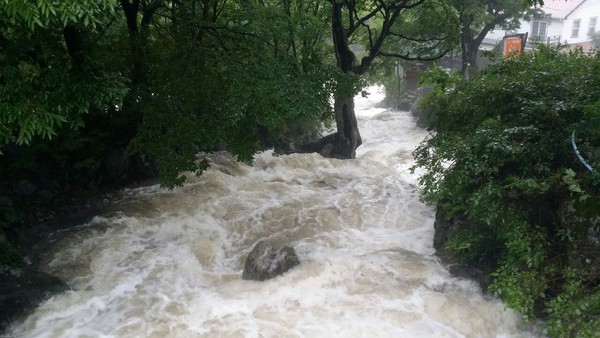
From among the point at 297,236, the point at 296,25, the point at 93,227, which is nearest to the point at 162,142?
the point at 93,227

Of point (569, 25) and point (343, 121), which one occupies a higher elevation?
point (569, 25)

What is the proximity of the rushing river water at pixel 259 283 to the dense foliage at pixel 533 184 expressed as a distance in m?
0.91

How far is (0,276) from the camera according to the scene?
A: 662cm

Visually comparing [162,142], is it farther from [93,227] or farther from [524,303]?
[524,303]

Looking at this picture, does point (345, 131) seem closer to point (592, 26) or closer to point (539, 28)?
point (592, 26)

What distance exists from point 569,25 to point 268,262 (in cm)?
3632

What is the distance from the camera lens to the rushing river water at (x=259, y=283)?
593 centimetres

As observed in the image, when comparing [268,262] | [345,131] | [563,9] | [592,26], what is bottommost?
[268,262]

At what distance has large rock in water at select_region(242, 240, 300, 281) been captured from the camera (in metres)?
7.06

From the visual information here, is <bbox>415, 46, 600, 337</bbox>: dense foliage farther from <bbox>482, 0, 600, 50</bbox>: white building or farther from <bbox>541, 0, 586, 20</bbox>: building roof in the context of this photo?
<bbox>541, 0, 586, 20</bbox>: building roof

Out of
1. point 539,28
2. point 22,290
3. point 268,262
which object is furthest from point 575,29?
point 22,290

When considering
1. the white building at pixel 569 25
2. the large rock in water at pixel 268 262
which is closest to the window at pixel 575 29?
the white building at pixel 569 25

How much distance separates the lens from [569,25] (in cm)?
3331

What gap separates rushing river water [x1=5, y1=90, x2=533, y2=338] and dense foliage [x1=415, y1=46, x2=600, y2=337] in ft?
2.98
